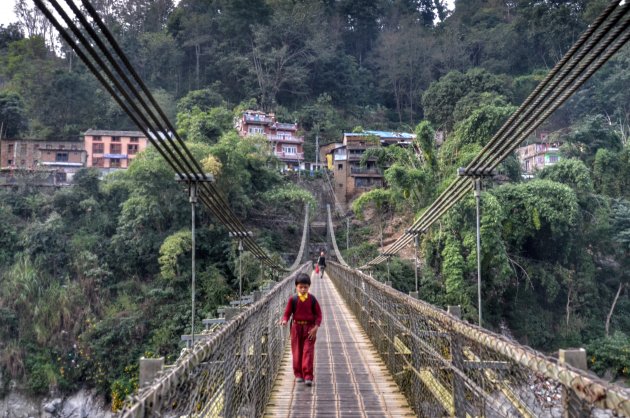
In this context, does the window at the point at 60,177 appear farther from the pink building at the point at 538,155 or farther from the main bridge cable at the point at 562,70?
the main bridge cable at the point at 562,70

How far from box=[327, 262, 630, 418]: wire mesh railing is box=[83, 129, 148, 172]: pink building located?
20.1 meters

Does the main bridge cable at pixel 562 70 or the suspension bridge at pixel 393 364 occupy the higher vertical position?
the main bridge cable at pixel 562 70

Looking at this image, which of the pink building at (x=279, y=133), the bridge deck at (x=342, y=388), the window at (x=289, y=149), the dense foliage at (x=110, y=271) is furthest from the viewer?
the window at (x=289, y=149)

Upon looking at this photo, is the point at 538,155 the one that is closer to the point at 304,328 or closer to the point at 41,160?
the point at 41,160

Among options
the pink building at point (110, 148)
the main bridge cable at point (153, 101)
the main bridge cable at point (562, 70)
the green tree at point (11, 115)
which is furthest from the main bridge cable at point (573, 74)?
the green tree at point (11, 115)

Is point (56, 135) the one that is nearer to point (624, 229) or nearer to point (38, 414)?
point (38, 414)

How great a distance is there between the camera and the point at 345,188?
2581 cm

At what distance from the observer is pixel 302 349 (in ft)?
10.8

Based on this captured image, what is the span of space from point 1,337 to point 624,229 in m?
15.4

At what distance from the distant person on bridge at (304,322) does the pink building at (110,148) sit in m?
19.9

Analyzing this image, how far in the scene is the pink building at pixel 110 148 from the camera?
72.2 ft

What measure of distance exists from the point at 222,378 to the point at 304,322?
50.9 inches

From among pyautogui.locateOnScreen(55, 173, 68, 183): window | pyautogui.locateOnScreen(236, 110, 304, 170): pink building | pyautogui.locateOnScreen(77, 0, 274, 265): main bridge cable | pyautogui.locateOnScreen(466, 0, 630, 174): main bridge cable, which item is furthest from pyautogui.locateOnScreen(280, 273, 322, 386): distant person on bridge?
pyautogui.locateOnScreen(236, 110, 304, 170): pink building

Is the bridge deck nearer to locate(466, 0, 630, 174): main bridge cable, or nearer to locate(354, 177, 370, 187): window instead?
locate(466, 0, 630, 174): main bridge cable
